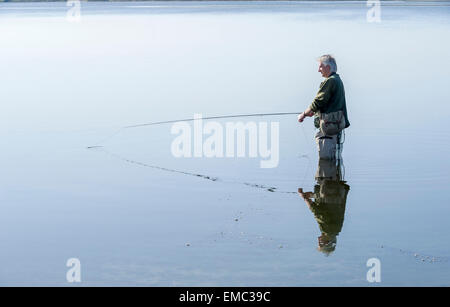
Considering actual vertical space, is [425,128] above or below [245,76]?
below

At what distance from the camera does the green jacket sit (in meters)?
11.8

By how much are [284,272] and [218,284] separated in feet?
2.20

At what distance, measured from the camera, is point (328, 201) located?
10.6 meters

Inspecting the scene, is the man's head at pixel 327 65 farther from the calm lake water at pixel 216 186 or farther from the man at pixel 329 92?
the calm lake water at pixel 216 186

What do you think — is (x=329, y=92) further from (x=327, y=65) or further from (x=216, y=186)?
(x=216, y=186)

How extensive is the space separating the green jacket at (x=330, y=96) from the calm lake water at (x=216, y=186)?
0.95 meters

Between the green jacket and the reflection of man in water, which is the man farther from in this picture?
the reflection of man in water

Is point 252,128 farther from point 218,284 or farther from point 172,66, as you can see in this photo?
point 172,66

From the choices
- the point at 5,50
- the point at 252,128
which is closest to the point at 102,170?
the point at 252,128

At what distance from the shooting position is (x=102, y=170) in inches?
497

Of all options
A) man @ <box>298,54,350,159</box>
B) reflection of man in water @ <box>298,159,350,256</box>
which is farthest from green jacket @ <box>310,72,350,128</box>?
reflection of man in water @ <box>298,159,350,256</box>

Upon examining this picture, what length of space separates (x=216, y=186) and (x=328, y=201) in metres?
1.66

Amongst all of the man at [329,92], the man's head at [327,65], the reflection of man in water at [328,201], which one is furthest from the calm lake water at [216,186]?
the man's head at [327,65]
